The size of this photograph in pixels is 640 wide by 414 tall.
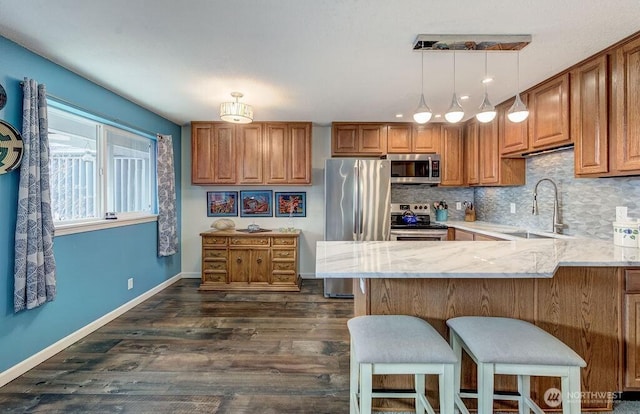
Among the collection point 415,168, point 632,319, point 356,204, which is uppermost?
point 415,168

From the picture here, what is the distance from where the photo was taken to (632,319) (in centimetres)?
176

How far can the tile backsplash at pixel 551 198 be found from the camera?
2453 millimetres

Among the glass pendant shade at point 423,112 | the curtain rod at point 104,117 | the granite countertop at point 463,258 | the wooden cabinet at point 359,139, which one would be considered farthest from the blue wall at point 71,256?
the glass pendant shade at point 423,112

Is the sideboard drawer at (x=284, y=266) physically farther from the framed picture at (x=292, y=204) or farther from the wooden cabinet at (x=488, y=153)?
the wooden cabinet at (x=488, y=153)

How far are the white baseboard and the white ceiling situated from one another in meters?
2.25

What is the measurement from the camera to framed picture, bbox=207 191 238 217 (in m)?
4.68

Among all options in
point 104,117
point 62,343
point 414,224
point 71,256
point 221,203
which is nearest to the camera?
point 62,343

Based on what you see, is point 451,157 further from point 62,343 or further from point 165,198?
point 62,343

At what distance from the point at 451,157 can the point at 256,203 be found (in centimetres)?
293

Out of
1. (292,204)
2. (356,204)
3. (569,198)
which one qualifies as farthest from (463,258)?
(292,204)

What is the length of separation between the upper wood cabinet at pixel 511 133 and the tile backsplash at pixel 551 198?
0.99 ft

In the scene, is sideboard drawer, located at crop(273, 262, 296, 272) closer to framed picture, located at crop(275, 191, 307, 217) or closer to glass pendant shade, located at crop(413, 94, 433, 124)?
framed picture, located at crop(275, 191, 307, 217)

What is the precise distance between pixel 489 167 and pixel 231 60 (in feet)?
10.2

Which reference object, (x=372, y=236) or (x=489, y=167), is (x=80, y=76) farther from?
(x=489, y=167)
